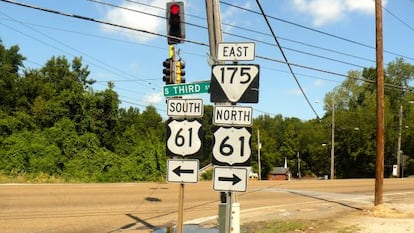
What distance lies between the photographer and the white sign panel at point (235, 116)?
6.88 metres

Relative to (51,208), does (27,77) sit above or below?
above

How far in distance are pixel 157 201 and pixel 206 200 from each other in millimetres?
2142

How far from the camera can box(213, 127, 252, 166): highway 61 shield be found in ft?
22.2

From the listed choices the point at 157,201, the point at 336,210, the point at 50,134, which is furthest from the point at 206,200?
the point at 50,134

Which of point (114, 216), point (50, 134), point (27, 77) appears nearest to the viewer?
point (114, 216)

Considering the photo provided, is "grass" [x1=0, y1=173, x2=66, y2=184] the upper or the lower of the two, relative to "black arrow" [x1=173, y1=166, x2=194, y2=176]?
lower

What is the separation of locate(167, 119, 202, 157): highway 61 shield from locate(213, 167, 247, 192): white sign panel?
989mm

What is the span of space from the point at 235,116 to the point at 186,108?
1.27 metres

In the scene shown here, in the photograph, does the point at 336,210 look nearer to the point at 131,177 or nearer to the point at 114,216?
the point at 114,216

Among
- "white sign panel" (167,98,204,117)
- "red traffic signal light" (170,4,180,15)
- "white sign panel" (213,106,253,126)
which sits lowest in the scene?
"white sign panel" (213,106,253,126)

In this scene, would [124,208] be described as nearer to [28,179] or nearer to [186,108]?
[186,108]

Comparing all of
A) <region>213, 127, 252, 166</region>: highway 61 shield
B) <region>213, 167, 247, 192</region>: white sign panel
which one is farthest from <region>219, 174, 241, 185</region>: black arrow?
<region>213, 127, 252, 166</region>: highway 61 shield

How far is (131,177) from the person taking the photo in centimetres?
3703

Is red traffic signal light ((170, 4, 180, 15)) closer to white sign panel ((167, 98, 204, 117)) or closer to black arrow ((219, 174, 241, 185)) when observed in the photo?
white sign panel ((167, 98, 204, 117))
